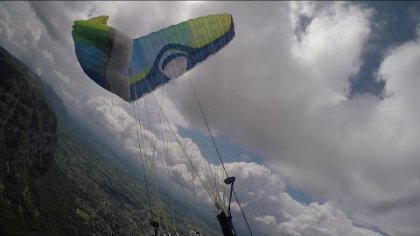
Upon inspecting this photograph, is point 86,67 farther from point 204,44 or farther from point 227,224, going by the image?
point 227,224

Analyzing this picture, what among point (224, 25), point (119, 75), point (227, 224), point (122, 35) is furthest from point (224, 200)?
point (224, 25)

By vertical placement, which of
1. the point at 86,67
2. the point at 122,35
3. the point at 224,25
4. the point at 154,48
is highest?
the point at 224,25

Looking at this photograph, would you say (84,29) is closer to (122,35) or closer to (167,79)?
(122,35)

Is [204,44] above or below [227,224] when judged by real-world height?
above

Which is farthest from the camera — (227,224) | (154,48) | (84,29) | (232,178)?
(154,48)

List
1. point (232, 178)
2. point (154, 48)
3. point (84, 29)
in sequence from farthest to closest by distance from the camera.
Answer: point (154, 48) < point (84, 29) < point (232, 178)

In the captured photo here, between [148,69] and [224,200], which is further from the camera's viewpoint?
[148,69]

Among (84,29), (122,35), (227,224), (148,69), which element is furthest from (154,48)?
(227,224)
